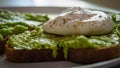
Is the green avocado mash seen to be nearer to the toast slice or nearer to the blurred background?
the toast slice

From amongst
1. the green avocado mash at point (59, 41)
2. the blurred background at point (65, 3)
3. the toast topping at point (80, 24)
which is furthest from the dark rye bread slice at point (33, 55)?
the blurred background at point (65, 3)

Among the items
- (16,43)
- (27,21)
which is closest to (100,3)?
(27,21)

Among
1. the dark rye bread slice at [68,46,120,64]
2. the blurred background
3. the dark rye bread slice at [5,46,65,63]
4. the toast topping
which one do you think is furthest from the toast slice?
the blurred background

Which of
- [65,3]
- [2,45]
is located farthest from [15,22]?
[65,3]

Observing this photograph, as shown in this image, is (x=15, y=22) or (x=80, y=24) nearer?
(x=80, y=24)

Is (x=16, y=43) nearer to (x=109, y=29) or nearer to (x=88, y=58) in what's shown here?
(x=88, y=58)

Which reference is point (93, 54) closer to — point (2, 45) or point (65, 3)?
point (2, 45)
